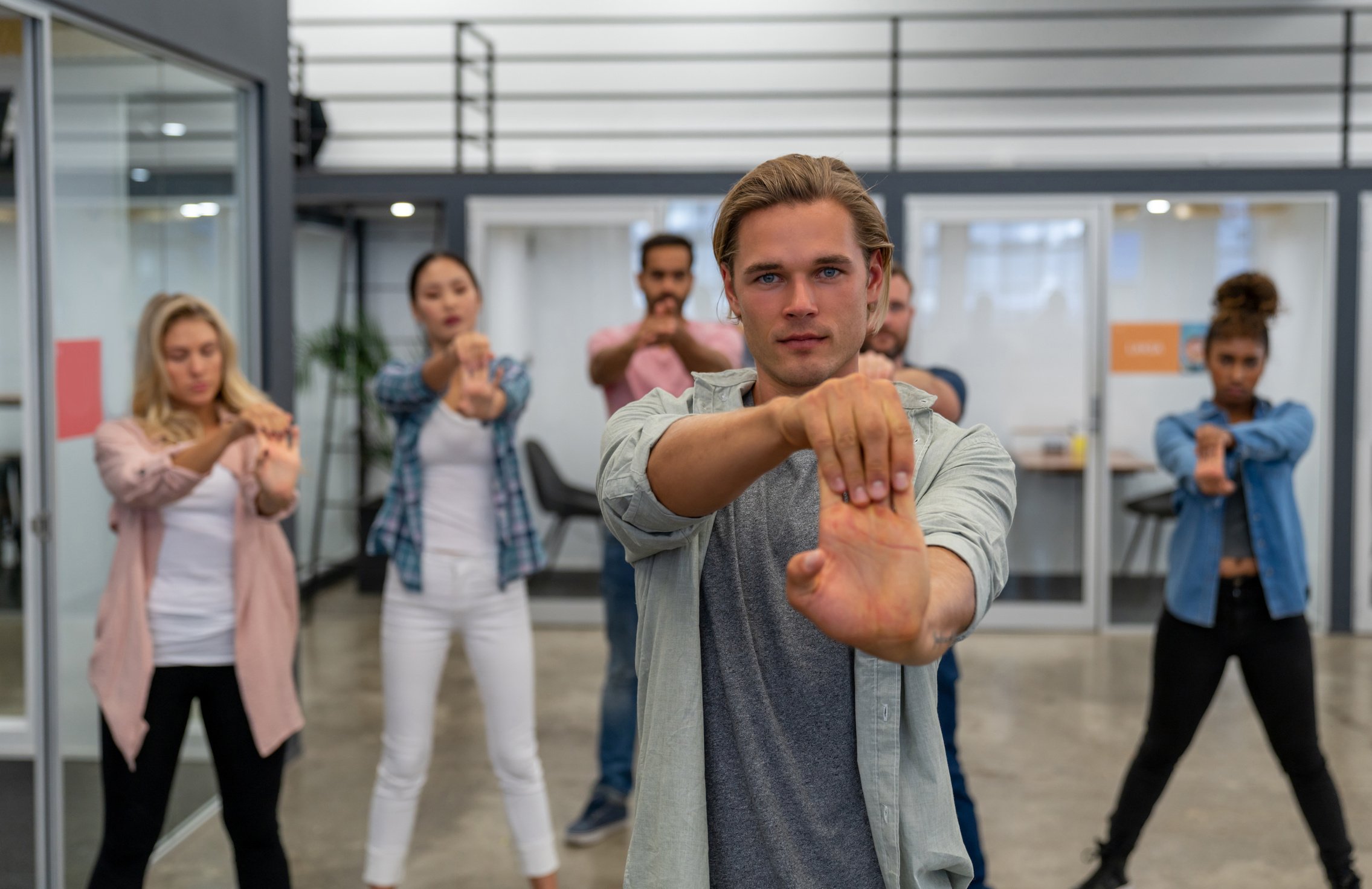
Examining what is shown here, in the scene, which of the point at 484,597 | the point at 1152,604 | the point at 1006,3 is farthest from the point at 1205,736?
the point at 1006,3

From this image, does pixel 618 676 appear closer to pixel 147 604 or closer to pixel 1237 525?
pixel 147 604

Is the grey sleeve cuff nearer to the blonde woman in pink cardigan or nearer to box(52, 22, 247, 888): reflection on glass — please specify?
the blonde woman in pink cardigan

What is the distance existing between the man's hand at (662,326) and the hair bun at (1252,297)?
55.7 inches

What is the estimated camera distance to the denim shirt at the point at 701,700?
125 cm

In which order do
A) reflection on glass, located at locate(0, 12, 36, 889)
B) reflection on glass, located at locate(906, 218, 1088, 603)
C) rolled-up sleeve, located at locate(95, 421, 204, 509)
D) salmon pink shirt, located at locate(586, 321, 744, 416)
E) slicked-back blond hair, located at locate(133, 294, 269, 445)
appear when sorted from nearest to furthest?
1. rolled-up sleeve, located at locate(95, 421, 204, 509)
2. slicked-back blond hair, located at locate(133, 294, 269, 445)
3. reflection on glass, located at locate(0, 12, 36, 889)
4. salmon pink shirt, located at locate(586, 321, 744, 416)
5. reflection on glass, located at locate(906, 218, 1088, 603)

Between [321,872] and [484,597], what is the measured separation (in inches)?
43.1

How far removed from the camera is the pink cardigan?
2510mm

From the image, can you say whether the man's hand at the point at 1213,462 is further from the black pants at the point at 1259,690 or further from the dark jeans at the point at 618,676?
the dark jeans at the point at 618,676

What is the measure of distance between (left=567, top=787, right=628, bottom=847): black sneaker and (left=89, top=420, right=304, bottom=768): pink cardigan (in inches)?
48.1

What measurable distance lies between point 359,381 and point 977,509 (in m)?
6.62

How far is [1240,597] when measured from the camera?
2947 mm

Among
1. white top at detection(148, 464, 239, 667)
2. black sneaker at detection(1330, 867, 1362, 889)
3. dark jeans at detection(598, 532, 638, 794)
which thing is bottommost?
black sneaker at detection(1330, 867, 1362, 889)

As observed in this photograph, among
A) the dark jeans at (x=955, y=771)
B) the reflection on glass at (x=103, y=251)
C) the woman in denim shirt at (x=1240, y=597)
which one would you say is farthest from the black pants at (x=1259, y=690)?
the reflection on glass at (x=103, y=251)

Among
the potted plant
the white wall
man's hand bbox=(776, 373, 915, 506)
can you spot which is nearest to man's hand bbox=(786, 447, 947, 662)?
man's hand bbox=(776, 373, 915, 506)
